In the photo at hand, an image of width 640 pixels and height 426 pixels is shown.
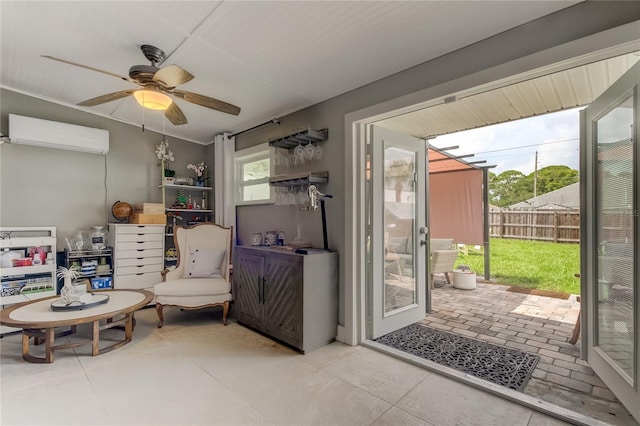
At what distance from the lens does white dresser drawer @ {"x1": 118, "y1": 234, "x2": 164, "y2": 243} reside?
13.4 ft

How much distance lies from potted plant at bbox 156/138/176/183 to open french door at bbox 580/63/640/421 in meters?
4.92

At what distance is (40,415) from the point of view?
1.85 metres

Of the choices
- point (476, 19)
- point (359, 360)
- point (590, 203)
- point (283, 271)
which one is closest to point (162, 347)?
point (283, 271)

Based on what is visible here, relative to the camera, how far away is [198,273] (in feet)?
12.5

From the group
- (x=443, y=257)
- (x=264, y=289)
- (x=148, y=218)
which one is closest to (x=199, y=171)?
(x=148, y=218)

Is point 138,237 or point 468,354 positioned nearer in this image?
point 468,354

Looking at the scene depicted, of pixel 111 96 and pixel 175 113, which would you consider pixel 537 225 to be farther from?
pixel 111 96

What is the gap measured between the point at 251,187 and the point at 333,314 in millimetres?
2303

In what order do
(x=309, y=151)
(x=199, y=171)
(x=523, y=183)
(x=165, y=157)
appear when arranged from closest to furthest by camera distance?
1. (x=309, y=151)
2. (x=165, y=157)
3. (x=199, y=171)
4. (x=523, y=183)

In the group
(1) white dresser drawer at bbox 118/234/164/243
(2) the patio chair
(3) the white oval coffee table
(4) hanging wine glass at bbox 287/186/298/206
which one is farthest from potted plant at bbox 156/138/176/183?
(2) the patio chair

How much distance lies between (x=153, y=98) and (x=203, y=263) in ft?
6.97

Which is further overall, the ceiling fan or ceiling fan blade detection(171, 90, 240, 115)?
ceiling fan blade detection(171, 90, 240, 115)

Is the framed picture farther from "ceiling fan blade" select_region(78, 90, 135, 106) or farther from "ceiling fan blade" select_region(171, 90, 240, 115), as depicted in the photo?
"ceiling fan blade" select_region(171, 90, 240, 115)

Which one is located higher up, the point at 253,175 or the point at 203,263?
the point at 253,175
